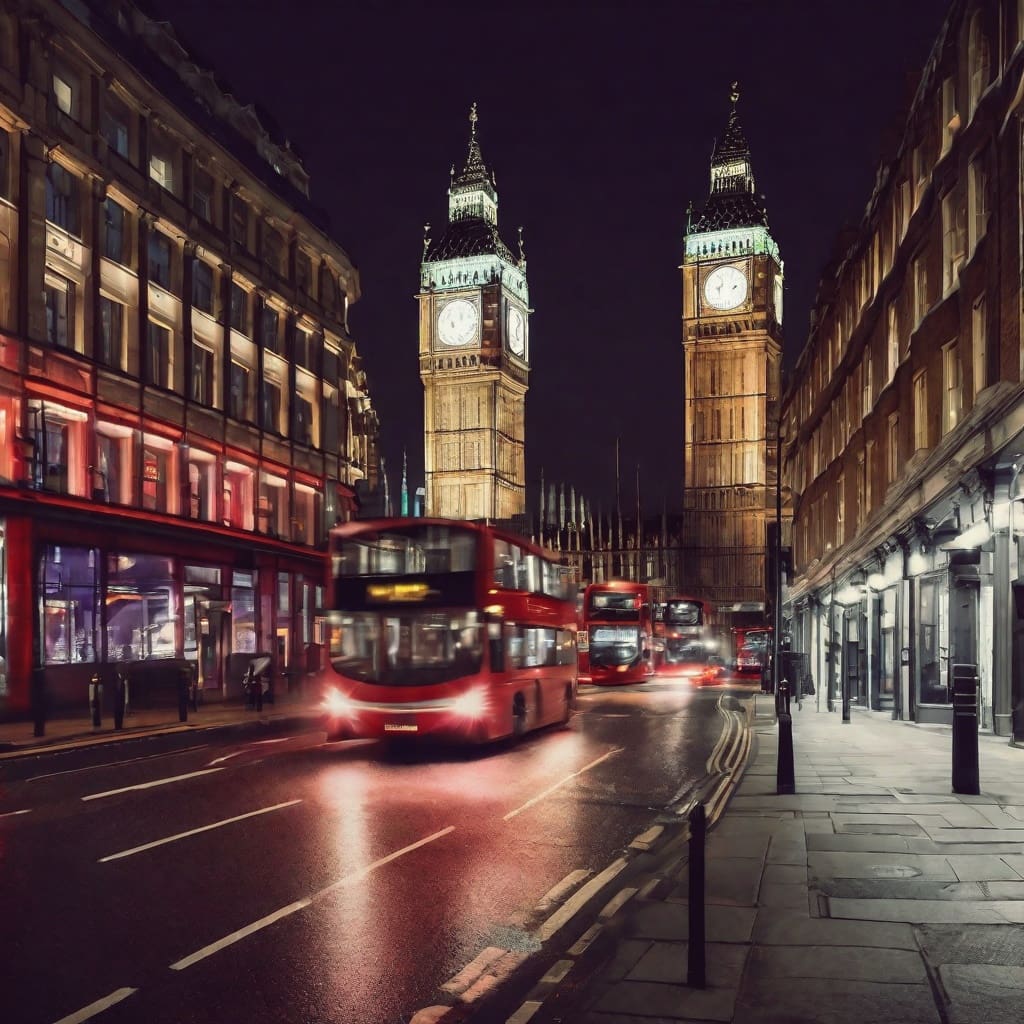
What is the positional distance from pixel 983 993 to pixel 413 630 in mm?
12746

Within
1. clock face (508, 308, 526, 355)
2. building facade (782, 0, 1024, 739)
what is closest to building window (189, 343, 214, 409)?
building facade (782, 0, 1024, 739)

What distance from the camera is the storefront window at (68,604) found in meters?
28.0

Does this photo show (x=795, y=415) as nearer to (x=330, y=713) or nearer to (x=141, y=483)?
(x=141, y=483)

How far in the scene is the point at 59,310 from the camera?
96.8ft

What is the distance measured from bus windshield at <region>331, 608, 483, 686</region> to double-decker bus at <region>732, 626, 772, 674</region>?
131 ft

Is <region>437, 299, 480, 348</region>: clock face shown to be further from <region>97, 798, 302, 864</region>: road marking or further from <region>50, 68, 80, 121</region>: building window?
<region>97, 798, 302, 864</region>: road marking

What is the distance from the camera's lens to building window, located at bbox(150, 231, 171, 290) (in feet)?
113

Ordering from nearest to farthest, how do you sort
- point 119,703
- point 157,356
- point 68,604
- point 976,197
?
1. point 976,197
2. point 119,703
3. point 68,604
4. point 157,356

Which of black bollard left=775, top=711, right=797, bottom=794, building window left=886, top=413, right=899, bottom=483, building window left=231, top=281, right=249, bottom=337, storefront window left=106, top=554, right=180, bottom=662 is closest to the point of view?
black bollard left=775, top=711, right=797, bottom=794

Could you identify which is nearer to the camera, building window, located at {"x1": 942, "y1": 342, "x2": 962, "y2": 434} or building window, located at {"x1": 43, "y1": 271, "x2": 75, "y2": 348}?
building window, located at {"x1": 942, "y1": 342, "x2": 962, "y2": 434}

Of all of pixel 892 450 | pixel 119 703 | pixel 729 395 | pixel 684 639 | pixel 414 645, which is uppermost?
pixel 729 395

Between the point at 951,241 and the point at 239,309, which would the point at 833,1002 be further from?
the point at 239,309

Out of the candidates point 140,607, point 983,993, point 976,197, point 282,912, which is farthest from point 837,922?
point 140,607

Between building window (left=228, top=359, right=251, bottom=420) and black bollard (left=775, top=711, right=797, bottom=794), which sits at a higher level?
building window (left=228, top=359, right=251, bottom=420)
